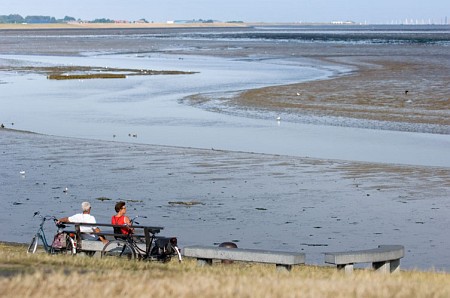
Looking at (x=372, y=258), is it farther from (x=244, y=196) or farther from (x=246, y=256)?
(x=244, y=196)

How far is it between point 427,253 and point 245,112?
2343 cm

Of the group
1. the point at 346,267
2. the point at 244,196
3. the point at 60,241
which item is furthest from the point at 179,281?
the point at 244,196

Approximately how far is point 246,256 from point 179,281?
75.3 inches

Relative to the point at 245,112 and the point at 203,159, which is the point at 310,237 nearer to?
the point at 203,159

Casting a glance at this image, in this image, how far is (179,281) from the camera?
10930mm

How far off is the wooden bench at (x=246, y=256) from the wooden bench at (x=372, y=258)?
443 millimetres

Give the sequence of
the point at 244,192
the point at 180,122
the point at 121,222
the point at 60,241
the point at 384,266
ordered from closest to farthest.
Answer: the point at 384,266
the point at 60,241
the point at 121,222
the point at 244,192
the point at 180,122

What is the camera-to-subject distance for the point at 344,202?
2008cm

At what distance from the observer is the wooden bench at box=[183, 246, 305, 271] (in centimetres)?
1244

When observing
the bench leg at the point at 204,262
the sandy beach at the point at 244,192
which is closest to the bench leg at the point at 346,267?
the bench leg at the point at 204,262

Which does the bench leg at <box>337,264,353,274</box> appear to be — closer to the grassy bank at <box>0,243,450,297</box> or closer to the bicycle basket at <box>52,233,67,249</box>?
the grassy bank at <box>0,243,450,297</box>

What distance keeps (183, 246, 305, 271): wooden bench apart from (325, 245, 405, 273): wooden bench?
1.45ft

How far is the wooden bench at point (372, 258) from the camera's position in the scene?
12.5 metres

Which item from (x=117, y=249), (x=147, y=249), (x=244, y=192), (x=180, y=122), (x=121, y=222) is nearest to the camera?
(x=147, y=249)
